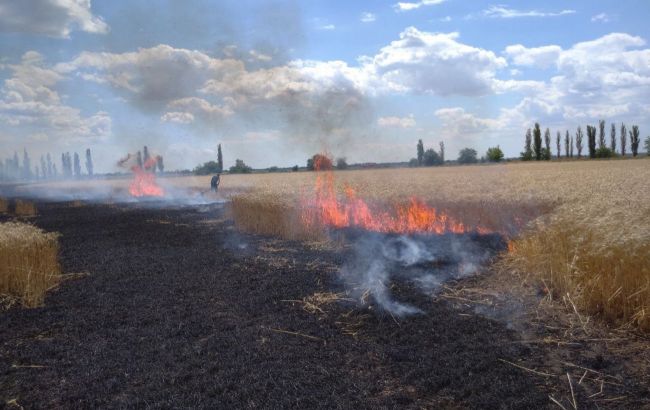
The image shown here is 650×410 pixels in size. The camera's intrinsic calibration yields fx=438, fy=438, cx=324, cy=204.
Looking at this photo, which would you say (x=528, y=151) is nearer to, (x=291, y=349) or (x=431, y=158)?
(x=431, y=158)

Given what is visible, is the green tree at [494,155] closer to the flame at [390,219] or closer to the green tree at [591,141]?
the green tree at [591,141]

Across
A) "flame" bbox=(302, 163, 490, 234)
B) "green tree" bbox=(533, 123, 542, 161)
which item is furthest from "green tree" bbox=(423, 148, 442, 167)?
"flame" bbox=(302, 163, 490, 234)

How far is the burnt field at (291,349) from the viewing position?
503cm

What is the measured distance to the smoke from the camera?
28.9ft

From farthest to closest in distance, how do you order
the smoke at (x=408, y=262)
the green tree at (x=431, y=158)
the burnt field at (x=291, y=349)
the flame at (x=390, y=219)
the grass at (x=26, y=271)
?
the green tree at (x=431, y=158)
the flame at (x=390, y=219)
the grass at (x=26, y=271)
the smoke at (x=408, y=262)
the burnt field at (x=291, y=349)

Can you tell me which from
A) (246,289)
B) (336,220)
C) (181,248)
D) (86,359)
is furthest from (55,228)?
(86,359)

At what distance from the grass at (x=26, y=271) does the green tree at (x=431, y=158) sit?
72456 millimetres

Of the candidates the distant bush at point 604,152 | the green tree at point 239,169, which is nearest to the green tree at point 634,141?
the distant bush at point 604,152

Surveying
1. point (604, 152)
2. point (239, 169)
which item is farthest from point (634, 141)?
point (239, 169)

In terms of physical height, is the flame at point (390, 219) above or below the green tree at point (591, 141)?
below

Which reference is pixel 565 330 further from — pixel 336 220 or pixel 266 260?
pixel 336 220

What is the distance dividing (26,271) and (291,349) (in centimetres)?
713

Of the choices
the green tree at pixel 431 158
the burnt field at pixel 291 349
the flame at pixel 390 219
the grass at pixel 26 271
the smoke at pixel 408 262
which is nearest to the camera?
the burnt field at pixel 291 349

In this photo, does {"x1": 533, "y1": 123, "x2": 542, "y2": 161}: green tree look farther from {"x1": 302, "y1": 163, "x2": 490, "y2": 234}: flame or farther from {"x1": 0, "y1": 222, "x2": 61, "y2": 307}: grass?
{"x1": 0, "y1": 222, "x2": 61, "y2": 307}: grass
